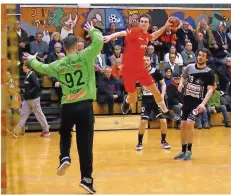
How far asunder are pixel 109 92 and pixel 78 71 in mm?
8194

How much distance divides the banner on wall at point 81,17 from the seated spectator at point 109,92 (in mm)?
1684

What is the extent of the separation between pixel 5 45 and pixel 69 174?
3.76 metres

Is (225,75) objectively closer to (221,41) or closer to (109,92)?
(221,41)

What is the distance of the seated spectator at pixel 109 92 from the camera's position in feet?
52.3

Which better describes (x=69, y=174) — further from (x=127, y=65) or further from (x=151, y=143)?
(x=151, y=143)

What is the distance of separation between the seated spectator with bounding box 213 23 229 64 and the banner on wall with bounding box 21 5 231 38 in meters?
0.56

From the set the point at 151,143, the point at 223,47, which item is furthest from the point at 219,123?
the point at 151,143

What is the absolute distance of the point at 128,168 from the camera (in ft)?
33.4

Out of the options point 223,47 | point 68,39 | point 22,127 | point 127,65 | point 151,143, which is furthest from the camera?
point 223,47

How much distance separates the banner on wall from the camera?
51.5ft

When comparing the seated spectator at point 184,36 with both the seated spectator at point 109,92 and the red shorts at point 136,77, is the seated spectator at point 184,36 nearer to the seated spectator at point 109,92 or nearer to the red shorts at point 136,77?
the seated spectator at point 109,92

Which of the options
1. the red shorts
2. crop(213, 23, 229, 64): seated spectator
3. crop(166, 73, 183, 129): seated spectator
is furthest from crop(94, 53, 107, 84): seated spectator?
the red shorts

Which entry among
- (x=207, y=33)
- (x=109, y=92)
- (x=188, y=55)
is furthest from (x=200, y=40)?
(x=109, y=92)

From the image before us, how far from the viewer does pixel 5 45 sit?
6480 millimetres
